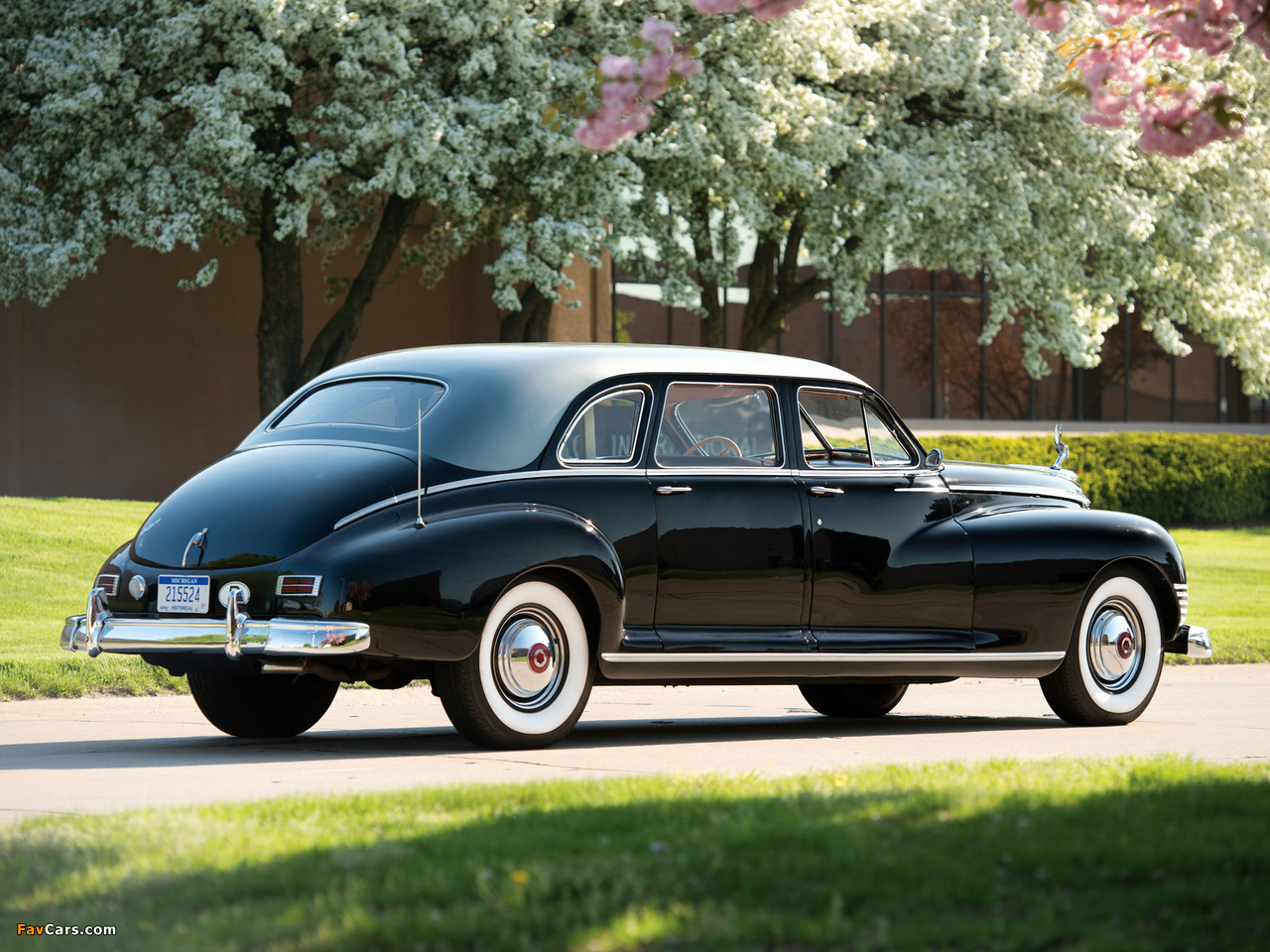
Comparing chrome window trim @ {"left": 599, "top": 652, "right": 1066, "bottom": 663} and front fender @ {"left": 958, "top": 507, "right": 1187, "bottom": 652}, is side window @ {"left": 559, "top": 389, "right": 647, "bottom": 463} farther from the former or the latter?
front fender @ {"left": 958, "top": 507, "right": 1187, "bottom": 652}

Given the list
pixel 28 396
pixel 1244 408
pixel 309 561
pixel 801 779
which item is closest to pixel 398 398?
pixel 309 561

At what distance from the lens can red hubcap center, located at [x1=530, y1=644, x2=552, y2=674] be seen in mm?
7426

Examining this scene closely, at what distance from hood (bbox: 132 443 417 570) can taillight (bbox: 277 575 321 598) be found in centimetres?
11

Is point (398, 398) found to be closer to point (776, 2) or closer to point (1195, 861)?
point (776, 2)

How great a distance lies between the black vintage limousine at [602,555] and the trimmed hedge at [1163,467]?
19582 mm

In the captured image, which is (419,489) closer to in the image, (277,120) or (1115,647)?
(1115,647)

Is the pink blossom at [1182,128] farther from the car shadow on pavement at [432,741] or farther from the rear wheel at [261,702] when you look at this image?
the rear wheel at [261,702]

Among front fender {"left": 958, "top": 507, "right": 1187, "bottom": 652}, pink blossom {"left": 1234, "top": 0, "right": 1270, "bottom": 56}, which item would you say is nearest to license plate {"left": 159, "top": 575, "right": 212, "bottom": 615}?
front fender {"left": 958, "top": 507, "right": 1187, "bottom": 652}

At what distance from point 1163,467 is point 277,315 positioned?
16766 millimetres

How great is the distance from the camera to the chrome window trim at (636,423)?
7.80m

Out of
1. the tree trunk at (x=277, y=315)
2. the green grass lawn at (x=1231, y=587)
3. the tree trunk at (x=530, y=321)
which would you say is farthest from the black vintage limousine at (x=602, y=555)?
the tree trunk at (x=530, y=321)

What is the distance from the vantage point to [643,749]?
25.8ft

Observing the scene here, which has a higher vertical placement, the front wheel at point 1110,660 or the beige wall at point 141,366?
the beige wall at point 141,366

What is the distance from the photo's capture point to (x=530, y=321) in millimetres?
22250
